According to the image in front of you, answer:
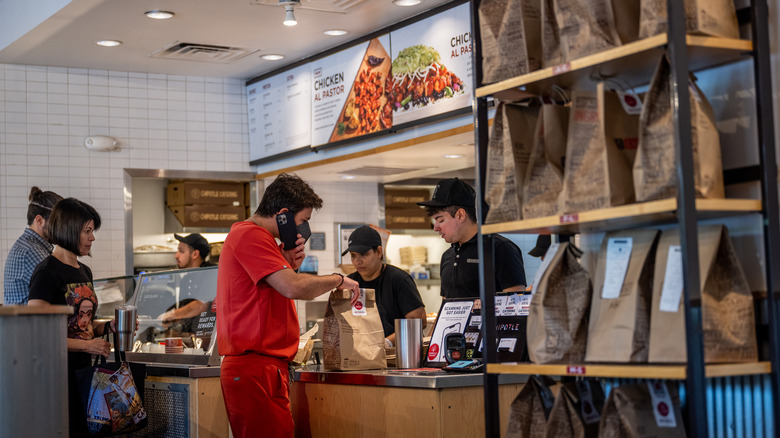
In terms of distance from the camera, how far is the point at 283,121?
7668mm

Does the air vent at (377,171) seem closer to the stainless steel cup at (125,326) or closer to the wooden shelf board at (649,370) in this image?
the stainless steel cup at (125,326)

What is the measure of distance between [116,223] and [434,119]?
3.08m

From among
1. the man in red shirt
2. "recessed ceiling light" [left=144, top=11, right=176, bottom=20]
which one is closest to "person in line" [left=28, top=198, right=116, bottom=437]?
the man in red shirt

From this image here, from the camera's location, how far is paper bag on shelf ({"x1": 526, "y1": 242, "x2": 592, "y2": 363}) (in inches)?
105

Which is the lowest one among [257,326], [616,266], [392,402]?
[392,402]

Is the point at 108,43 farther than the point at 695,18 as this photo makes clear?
Yes

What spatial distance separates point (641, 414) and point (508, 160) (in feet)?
2.76

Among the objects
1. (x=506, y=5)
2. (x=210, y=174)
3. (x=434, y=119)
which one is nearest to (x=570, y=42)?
(x=506, y=5)

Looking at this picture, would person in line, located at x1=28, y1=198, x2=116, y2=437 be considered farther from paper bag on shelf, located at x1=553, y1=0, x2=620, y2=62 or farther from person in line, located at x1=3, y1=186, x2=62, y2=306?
paper bag on shelf, located at x1=553, y1=0, x2=620, y2=62

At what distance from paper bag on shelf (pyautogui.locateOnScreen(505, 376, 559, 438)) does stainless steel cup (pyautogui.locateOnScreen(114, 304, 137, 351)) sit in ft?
7.25

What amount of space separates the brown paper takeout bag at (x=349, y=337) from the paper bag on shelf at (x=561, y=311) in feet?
4.56

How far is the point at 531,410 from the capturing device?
286 centimetres

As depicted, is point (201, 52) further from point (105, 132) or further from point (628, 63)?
point (628, 63)

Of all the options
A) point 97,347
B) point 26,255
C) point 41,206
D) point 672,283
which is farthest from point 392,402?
point 41,206
